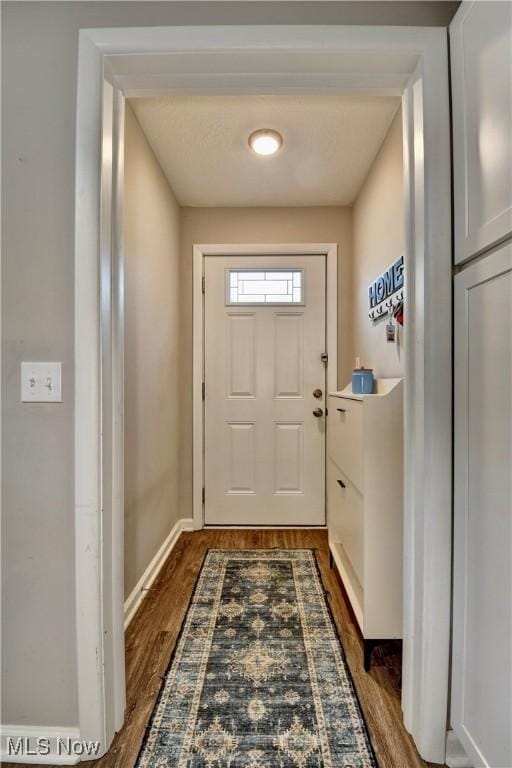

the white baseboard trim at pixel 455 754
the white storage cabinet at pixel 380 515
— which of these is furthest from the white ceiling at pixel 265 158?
the white baseboard trim at pixel 455 754

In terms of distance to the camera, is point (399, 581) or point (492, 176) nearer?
point (492, 176)

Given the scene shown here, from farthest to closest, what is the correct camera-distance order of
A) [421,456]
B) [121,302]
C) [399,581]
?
[399,581]
[121,302]
[421,456]

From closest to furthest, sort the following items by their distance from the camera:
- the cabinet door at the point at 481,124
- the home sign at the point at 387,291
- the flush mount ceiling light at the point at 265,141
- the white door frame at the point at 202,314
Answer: the cabinet door at the point at 481,124, the home sign at the point at 387,291, the flush mount ceiling light at the point at 265,141, the white door frame at the point at 202,314

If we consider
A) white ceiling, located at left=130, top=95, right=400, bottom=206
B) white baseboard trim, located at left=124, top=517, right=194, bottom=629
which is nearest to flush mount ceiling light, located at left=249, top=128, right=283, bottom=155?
white ceiling, located at left=130, top=95, right=400, bottom=206

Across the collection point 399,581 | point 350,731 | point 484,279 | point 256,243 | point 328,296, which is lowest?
point 350,731

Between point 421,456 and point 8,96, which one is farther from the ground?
point 8,96

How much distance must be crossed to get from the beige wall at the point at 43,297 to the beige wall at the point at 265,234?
1.61 meters

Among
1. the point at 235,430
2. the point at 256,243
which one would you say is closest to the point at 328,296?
the point at 256,243

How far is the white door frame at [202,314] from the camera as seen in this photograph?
2.64 m

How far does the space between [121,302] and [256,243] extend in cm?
174

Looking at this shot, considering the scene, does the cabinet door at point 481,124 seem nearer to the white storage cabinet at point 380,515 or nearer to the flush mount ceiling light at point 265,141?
the white storage cabinet at point 380,515

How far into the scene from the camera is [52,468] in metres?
1.05

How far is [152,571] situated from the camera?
1973mm

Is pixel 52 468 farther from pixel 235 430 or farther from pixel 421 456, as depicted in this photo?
pixel 235 430
